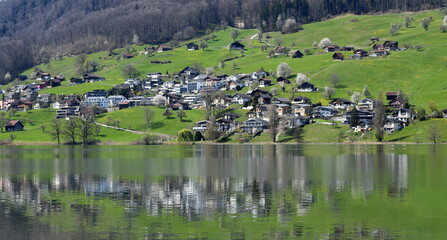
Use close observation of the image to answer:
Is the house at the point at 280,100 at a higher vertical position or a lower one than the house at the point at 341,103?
higher

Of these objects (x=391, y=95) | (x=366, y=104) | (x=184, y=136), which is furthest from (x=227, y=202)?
(x=391, y=95)

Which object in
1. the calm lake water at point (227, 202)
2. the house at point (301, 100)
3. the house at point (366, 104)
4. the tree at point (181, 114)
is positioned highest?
the house at point (301, 100)

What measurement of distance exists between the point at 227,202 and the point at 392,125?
4537 inches

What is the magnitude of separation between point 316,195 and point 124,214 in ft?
57.0

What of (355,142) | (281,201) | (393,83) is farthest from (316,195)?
(393,83)

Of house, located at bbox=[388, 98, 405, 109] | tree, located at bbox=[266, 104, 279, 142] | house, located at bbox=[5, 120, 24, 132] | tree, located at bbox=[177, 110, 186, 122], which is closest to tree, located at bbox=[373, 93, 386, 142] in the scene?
tree, located at bbox=[266, 104, 279, 142]

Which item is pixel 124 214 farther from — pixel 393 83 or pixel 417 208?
pixel 393 83

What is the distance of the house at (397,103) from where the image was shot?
170425 millimetres

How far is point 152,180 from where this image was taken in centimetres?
6475

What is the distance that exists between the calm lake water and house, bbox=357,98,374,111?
98503 mm

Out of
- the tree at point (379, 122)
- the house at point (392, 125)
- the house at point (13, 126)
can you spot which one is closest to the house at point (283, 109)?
the house at point (392, 125)

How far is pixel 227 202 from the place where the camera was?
4794 centimetres

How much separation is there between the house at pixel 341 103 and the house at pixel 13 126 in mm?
96181

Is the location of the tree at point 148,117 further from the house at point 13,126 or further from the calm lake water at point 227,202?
the calm lake water at point 227,202
